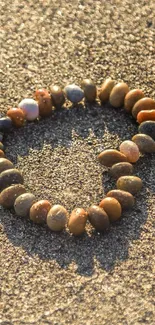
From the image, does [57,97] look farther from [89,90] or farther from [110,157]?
[110,157]

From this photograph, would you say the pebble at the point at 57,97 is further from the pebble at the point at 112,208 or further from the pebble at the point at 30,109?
the pebble at the point at 112,208

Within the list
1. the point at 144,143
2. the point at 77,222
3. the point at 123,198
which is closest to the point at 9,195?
the point at 77,222

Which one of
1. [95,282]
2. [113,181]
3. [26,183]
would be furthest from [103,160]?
[95,282]

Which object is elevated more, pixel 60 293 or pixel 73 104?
pixel 73 104

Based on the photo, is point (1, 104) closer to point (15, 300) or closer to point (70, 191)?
point (70, 191)

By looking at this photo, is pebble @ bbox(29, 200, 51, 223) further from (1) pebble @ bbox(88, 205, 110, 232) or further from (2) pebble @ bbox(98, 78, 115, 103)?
(2) pebble @ bbox(98, 78, 115, 103)

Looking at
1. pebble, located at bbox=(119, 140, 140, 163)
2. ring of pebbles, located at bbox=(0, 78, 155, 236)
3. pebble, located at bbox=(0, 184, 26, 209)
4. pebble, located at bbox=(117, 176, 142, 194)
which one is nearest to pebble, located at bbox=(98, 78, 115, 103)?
ring of pebbles, located at bbox=(0, 78, 155, 236)

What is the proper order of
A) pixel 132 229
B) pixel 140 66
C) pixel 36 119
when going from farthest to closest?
pixel 140 66, pixel 36 119, pixel 132 229
